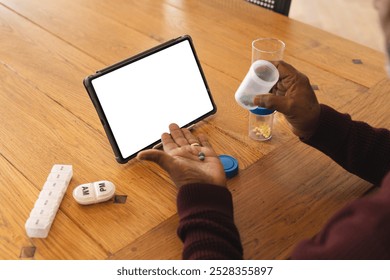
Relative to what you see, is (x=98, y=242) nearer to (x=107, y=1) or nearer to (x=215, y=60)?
(x=215, y=60)

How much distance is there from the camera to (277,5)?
1.77 m

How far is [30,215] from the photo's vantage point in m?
0.93

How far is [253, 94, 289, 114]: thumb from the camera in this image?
106 cm

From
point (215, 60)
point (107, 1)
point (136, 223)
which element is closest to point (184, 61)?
point (215, 60)

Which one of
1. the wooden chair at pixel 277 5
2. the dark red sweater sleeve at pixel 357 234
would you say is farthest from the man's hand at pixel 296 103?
the wooden chair at pixel 277 5

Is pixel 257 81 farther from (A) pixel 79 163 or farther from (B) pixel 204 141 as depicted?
(A) pixel 79 163

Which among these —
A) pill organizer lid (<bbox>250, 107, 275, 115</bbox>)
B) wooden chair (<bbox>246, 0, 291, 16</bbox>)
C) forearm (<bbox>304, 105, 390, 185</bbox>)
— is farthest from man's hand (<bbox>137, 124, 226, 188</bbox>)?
wooden chair (<bbox>246, 0, 291, 16</bbox>)

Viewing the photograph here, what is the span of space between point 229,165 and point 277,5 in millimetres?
916

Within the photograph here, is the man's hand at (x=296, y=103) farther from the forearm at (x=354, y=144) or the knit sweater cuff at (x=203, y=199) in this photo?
the knit sweater cuff at (x=203, y=199)

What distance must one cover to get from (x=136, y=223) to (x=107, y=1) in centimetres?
109

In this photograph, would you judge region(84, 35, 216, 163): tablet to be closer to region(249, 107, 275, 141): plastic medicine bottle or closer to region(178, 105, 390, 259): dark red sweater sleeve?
region(249, 107, 275, 141): plastic medicine bottle

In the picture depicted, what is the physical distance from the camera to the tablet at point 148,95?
1049mm

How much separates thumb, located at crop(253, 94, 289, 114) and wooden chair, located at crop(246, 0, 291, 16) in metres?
0.77

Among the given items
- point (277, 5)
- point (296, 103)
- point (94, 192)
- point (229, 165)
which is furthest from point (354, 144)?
point (277, 5)
